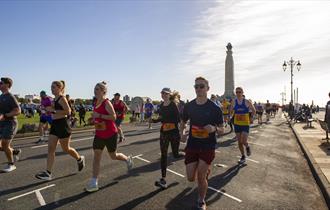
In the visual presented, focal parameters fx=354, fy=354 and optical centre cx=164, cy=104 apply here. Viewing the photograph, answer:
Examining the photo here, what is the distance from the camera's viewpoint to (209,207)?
5.83m

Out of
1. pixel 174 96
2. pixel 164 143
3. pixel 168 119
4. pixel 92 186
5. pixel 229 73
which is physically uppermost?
pixel 229 73

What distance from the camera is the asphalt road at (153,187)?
5922 mm

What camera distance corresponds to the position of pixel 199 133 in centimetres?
555

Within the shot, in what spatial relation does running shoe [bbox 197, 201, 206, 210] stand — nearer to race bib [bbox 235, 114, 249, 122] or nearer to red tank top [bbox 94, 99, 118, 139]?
red tank top [bbox 94, 99, 118, 139]

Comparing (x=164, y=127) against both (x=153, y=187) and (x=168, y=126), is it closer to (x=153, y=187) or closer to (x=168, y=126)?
(x=168, y=126)

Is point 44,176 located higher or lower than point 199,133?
lower

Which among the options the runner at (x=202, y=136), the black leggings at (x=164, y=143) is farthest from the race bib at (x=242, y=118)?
the runner at (x=202, y=136)

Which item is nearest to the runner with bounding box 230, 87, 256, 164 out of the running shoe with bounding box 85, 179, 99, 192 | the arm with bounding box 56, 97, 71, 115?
the running shoe with bounding box 85, 179, 99, 192

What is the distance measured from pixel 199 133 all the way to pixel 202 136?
66mm

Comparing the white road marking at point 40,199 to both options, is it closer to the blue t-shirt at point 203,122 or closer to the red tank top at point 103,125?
the red tank top at point 103,125

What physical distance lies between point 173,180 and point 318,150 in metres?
7.68

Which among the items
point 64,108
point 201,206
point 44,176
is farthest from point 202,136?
point 44,176

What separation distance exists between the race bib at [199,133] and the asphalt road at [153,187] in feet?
3.96

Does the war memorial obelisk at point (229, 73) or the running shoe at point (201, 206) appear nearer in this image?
the running shoe at point (201, 206)
